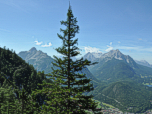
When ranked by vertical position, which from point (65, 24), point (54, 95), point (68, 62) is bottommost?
point (54, 95)

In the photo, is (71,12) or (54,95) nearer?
(54,95)

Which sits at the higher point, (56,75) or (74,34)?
(74,34)

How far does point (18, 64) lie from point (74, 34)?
143m

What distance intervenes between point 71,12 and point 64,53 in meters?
5.57

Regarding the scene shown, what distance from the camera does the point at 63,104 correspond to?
11.8 meters

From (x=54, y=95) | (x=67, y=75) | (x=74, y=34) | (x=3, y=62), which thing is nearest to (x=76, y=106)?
(x=54, y=95)

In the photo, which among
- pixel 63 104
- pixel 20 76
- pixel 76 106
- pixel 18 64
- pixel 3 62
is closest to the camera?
pixel 63 104

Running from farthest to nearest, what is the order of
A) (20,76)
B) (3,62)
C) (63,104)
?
(3,62), (20,76), (63,104)

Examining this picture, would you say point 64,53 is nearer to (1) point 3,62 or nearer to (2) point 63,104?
(2) point 63,104

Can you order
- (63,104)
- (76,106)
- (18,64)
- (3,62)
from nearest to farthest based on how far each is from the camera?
(63,104) → (76,106) → (3,62) → (18,64)

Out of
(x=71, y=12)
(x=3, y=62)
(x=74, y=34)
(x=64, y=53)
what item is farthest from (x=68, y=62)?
(x=3, y=62)

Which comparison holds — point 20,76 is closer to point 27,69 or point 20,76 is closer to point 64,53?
point 27,69

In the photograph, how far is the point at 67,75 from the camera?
13047mm

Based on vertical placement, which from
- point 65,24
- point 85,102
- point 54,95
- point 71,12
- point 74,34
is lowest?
point 85,102
